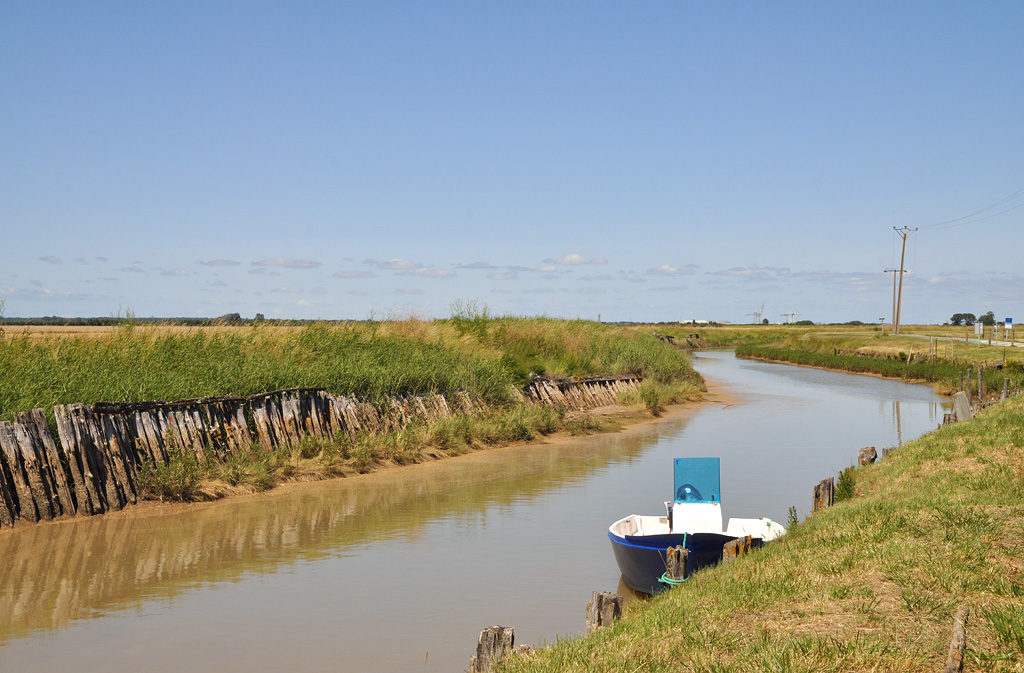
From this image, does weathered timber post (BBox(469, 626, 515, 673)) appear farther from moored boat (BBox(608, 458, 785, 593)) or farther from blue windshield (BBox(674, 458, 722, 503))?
blue windshield (BBox(674, 458, 722, 503))

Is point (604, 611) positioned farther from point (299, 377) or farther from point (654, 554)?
point (299, 377)

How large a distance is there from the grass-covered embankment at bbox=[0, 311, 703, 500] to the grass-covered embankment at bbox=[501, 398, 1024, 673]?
9506mm

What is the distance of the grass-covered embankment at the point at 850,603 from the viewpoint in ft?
18.2

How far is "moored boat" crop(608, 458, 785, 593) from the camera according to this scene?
996 centimetres

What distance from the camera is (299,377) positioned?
18766 mm

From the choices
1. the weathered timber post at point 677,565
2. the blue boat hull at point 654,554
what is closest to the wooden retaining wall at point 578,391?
the blue boat hull at point 654,554

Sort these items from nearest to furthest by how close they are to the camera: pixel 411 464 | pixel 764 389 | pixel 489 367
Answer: pixel 411 464
pixel 489 367
pixel 764 389

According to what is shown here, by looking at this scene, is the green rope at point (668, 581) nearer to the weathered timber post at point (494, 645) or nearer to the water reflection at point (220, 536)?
the weathered timber post at point (494, 645)

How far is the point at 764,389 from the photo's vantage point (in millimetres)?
43938

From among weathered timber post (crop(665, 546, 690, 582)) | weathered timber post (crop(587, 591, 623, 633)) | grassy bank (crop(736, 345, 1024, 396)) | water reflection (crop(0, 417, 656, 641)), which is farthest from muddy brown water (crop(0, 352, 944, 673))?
grassy bank (crop(736, 345, 1024, 396))

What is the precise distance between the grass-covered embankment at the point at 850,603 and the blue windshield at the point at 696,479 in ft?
6.68

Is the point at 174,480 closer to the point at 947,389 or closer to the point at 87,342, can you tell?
the point at 87,342

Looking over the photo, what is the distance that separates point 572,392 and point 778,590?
20858 millimetres

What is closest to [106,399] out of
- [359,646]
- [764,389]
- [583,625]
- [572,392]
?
[359,646]
